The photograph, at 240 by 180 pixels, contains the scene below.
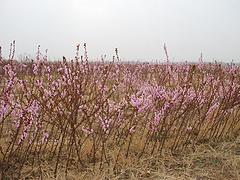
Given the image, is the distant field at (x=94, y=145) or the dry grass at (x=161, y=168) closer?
the distant field at (x=94, y=145)

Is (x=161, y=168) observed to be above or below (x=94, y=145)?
below

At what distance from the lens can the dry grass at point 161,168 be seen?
4367 millimetres

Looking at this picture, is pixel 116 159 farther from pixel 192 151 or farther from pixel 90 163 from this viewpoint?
pixel 192 151

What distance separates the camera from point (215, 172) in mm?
4684

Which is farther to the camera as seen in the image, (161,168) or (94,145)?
(161,168)

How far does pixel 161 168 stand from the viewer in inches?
186

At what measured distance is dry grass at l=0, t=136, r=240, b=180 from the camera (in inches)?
172

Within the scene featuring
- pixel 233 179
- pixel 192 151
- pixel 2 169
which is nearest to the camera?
pixel 2 169

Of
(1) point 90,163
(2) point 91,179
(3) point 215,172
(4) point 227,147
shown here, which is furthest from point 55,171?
(4) point 227,147

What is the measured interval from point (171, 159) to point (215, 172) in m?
0.63

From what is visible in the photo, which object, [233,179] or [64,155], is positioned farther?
[64,155]

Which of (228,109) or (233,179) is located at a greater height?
(228,109)

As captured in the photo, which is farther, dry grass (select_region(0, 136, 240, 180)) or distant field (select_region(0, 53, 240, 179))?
dry grass (select_region(0, 136, 240, 180))

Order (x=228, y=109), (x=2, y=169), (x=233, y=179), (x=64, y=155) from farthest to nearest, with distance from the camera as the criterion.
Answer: (x=228, y=109)
(x=64, y=155)
(x=233, y=179)
(x=2, y=169)
